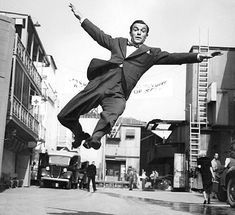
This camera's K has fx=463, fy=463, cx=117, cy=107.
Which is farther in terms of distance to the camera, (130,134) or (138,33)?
(130,134)

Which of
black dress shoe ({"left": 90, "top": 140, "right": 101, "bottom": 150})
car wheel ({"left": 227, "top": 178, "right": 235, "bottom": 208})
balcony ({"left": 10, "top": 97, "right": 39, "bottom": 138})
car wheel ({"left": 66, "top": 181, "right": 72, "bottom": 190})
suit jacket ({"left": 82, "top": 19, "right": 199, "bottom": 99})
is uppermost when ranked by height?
balcony ({"left": 10, "top": 97, "right": 39, "bottom": 138})

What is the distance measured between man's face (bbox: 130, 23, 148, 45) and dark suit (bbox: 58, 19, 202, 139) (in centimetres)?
9

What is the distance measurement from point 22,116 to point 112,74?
19426mm

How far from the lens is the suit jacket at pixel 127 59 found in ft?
18.4

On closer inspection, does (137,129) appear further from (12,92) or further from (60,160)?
(12,92)

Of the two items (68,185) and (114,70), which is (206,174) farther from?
(68,185)

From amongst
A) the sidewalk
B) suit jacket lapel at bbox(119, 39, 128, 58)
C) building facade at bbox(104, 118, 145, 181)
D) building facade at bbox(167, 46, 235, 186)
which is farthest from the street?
building facade at bbox(104, 118, 145, 181)

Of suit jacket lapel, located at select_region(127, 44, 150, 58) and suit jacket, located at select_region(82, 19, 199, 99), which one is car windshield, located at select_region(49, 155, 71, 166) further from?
suit jacket lapel, located at select_region(127, 44, 150, 58)

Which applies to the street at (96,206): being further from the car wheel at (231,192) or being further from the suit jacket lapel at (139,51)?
the suit jacket lapel at (139,51)

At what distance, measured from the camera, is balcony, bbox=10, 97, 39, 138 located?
71.5 ft

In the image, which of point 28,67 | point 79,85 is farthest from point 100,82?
point 28,67

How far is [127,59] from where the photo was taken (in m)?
5.65

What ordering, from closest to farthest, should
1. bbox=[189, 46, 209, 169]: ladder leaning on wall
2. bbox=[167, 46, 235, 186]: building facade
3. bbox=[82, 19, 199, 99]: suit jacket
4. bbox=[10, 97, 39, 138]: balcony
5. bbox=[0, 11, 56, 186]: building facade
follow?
bbox=[82, 19, 199, 99]: suit jacket
bbox=[10, 97, 39, 138]: balcony
bbox=[0, 11, 56, 186]: building facade
bbox=[167, 46, 235, 186]: building facade
bbox=[189, 46, 209, 169]: ladder leaning on wall

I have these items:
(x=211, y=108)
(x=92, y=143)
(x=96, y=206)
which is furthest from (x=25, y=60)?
(x=92, y=143)
